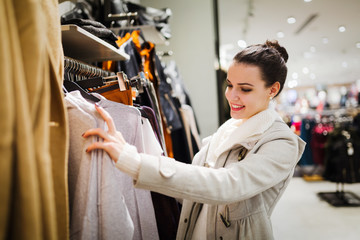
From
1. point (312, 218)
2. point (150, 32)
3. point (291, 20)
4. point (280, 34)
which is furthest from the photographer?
point (280, 34)

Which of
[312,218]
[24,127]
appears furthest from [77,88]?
[312,218]

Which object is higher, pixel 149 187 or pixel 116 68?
pixel 116 68

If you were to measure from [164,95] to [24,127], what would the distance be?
58.4 inches

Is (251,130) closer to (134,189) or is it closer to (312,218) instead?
(134,189)

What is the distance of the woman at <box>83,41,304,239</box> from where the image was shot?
0.73m

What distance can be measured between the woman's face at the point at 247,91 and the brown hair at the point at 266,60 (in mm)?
21

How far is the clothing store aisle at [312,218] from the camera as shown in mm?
2549

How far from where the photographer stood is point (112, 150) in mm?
700

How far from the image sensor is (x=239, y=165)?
2.69 ft

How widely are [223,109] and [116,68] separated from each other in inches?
59.0

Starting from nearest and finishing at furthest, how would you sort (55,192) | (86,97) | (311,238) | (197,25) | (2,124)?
(2,124) → (55,192) → (86,97) → (311,238) → (197,25)

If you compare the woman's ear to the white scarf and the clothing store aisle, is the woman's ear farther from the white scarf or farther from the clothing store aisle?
the clothing store aisle

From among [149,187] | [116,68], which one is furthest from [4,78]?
[116,68]

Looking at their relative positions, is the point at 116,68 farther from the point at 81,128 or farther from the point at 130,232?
the point at 130,232
